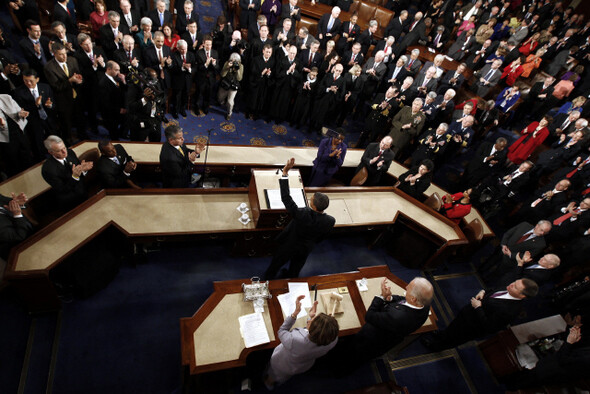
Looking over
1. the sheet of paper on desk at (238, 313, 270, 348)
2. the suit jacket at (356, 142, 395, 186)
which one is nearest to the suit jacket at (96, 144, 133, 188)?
the sheet of paper on desk at (238, 313, 270, 348)

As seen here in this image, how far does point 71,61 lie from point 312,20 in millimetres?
7195

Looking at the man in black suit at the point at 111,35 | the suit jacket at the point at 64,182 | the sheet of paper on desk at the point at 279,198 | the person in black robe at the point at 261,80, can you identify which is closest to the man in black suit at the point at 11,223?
the suit jacket at the point at 64,182

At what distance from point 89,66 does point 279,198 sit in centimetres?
430

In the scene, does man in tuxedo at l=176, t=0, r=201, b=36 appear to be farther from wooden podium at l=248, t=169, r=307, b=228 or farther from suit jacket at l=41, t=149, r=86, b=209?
wooden podium at l=248, t=169, r=307, b=228

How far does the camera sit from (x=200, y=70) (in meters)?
6.79

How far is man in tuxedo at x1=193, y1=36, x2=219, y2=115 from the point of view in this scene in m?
6.62

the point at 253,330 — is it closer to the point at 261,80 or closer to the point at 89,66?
the point at 89,66

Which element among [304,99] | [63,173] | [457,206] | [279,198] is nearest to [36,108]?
[63,173]

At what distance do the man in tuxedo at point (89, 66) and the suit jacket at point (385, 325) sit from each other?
5637 mm

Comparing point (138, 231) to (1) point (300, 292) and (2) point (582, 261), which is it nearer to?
(1) point (300, 292)

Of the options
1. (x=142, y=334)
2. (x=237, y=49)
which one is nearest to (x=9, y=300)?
(x=142, y=334)

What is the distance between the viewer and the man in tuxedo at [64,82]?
16.4 feet

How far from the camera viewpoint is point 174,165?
14.6ft

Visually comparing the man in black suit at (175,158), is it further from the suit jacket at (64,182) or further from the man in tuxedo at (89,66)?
the man in tuxedo at (89,66)
